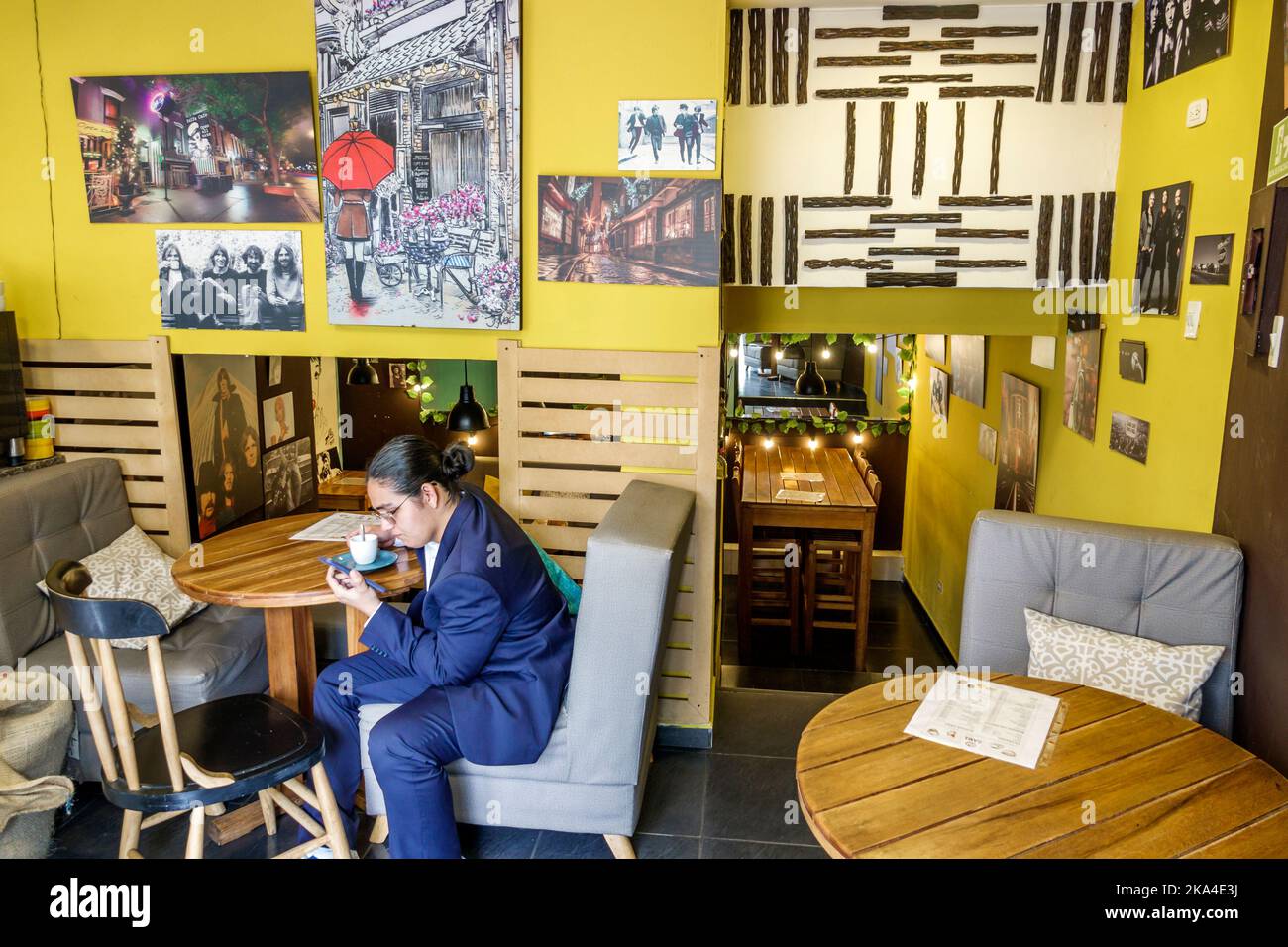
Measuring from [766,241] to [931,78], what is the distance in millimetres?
987

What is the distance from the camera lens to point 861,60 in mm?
4133

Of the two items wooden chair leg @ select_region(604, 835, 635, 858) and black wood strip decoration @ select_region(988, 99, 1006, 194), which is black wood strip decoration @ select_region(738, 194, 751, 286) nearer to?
black wood strip decoration @ select_region(988, 99, 1006, 194)

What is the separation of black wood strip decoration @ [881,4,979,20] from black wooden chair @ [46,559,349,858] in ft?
12.0

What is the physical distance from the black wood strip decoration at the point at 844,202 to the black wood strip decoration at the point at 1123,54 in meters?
1.02

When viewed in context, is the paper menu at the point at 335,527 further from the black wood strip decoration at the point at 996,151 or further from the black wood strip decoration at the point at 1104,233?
the black wood strip decoration at the point at 1104,233

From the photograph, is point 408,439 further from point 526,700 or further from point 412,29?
point 412,29

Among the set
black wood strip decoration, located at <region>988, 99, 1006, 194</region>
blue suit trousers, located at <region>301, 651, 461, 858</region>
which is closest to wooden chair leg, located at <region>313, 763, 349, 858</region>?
blue suit trousers, located at <region>301, 651, 461, 858</region>

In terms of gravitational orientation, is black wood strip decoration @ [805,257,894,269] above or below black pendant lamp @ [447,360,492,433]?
above

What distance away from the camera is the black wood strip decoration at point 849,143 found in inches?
165

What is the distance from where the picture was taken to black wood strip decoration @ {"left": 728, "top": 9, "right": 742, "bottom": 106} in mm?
4125

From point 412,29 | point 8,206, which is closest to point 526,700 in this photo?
point 412,29

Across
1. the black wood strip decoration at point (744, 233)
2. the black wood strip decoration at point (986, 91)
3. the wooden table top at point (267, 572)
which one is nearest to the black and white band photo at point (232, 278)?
the wooden table top at point (267, 572)
